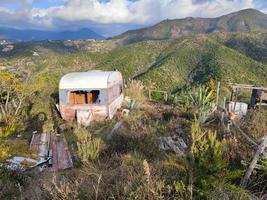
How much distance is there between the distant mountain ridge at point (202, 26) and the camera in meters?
164

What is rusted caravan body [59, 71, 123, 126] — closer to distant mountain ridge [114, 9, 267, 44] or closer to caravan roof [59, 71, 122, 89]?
caravan roof [59, 71, 122, 89]

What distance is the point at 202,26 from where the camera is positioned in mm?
196125

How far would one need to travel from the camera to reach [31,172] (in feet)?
26.4

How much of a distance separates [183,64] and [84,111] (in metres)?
43.3

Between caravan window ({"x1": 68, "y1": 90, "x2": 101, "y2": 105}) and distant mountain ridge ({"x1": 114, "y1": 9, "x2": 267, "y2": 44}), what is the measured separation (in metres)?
143

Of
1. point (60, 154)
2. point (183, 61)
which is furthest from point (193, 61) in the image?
point (60, 154)

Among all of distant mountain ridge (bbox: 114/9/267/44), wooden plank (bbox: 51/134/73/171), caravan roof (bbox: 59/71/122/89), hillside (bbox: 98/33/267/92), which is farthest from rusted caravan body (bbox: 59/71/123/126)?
distant mountain ridge (bbox: 114/9/267/44)

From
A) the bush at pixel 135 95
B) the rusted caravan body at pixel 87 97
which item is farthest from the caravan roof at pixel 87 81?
the bush at pixel 135 95

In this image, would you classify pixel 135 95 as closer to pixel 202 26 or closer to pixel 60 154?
pixel 60 154

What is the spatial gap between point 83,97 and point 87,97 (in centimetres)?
19

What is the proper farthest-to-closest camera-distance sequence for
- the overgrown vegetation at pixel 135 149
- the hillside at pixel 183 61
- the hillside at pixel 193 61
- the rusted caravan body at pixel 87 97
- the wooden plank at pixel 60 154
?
the hillside at pixel 183 61 → the hillside at pixel 193 61 → the rusted caravan body at pixel 87 97 → the wooden plank at pixel 60 154 → the overgrown vegetation at pixel 135 149

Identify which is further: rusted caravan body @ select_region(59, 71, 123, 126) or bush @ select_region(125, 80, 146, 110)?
bush @ select_region(125, 80, 146, 110)

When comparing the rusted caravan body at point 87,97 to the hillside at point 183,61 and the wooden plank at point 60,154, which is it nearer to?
the wooden plank at point 60,154

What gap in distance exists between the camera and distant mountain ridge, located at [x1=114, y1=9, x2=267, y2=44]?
164m
